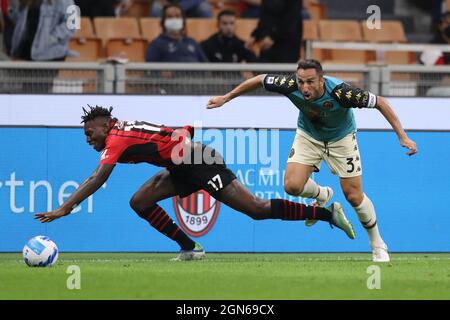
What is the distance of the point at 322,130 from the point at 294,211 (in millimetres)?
870

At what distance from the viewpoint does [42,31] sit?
706 inches

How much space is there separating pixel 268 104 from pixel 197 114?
92 cm

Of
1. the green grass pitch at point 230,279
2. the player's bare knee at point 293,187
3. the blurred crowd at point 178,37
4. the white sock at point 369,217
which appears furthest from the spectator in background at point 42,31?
the white sock at point 369,217

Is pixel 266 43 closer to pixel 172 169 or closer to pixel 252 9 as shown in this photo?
pixel 252 9

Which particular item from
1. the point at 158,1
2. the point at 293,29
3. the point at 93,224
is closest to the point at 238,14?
the point at 158,1

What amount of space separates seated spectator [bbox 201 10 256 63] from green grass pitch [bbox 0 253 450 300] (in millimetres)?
→ 5358

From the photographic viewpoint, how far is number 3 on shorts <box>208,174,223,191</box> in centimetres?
1273

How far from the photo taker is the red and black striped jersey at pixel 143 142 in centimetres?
1253

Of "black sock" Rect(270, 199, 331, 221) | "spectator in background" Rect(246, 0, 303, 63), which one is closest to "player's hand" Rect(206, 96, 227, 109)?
"black sock" Rect(270, 199, 331, 221)

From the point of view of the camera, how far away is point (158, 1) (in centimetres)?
2123

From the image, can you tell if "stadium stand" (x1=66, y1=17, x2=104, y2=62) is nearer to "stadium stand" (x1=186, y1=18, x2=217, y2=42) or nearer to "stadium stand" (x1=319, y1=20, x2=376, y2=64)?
"stadium stand" (x1=186, y1=18, x2=217, y2=42)

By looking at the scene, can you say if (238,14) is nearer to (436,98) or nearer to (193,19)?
(193,19)

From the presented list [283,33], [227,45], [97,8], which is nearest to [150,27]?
[97,8]

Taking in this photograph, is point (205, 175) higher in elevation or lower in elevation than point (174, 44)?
lower
